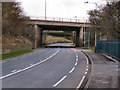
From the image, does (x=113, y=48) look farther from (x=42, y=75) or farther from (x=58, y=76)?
(x=42, y=75)

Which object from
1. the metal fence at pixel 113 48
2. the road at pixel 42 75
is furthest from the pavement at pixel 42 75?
the metal fence at pixel 113 48

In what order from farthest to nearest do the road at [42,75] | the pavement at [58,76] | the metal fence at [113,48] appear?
the metal fence at [113,48] < the road at [42,75] < the pavement at [58,76]

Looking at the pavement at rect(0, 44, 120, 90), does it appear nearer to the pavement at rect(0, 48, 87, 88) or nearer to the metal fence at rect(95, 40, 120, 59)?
the pavement at rect(0, 48, 87, 88)

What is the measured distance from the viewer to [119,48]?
22.6 meters

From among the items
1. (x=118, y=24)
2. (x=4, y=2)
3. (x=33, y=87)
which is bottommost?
(x=33, y=87)

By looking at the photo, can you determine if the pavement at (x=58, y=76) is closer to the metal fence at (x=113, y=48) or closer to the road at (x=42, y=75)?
the road at (x=42, y=75)

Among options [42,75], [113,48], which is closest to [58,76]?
[42,75]

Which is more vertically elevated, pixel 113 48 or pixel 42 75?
pixel 113 48

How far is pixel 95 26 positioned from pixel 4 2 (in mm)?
23434

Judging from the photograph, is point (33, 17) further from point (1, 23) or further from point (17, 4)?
point (1, 23)

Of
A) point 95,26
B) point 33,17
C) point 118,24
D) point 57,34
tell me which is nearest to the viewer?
point 118,24

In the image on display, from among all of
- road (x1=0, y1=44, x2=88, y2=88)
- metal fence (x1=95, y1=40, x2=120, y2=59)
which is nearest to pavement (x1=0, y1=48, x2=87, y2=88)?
road (x1=0, y1=44, x2=88, y2=88)

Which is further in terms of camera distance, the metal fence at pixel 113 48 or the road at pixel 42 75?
the metal fence at pixel 113 48

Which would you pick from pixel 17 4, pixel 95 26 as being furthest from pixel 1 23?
pixel 95 26
